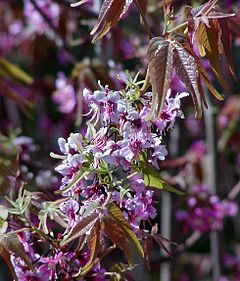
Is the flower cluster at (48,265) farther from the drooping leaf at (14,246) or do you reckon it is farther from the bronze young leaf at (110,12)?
the bronze young leaf at (110,12)

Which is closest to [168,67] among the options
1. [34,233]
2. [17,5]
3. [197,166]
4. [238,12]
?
[238,12]

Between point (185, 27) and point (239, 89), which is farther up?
point (185, 27)

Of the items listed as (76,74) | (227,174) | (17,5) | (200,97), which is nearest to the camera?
(200,97)

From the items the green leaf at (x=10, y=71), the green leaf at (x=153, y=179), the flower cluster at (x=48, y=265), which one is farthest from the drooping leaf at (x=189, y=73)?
the green leaf at (x=10, y=71)

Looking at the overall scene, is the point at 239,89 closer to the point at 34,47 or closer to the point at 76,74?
the point at 34,47

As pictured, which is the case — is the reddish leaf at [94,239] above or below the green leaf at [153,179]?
below

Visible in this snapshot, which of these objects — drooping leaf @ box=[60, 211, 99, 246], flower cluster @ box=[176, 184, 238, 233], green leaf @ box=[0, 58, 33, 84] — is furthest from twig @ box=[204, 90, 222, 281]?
drooping leaf @ box=[60, 211, 99, 246]
